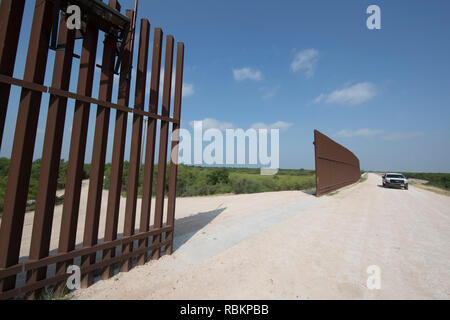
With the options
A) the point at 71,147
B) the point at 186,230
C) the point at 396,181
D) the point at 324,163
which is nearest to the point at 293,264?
the point at 186,230

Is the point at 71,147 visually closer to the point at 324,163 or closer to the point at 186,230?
the point at 186,230

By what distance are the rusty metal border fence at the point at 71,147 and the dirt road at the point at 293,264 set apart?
529mm

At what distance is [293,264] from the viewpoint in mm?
3238

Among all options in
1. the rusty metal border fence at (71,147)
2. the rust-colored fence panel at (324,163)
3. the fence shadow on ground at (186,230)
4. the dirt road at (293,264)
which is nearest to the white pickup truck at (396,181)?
the rust-colored fence panel at (324,163)

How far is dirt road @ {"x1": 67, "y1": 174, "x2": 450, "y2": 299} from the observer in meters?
2.48

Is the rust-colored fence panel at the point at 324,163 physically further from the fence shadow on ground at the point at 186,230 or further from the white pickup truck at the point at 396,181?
the fence shadow on ground at the point at 186,230

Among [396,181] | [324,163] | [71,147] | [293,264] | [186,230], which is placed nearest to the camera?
[71,147]

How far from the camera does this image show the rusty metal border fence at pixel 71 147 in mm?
2061

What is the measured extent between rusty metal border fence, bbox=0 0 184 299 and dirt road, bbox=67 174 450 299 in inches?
20.8

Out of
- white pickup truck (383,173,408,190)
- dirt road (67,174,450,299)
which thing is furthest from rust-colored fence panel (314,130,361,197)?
white pickup truck (383,173,408,190)

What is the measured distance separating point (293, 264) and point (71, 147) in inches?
148
